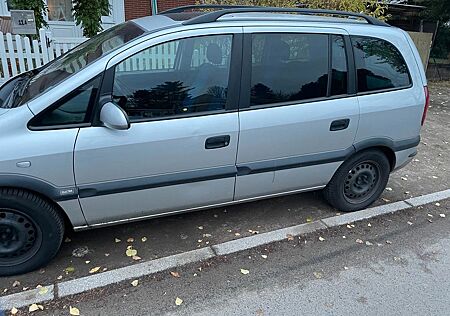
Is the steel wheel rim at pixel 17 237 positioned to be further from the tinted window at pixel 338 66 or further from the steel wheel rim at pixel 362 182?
the steel wheel rim at pixel 362 182

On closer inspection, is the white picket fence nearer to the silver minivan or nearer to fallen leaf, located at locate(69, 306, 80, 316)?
the silver minivan

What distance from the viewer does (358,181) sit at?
143 inches

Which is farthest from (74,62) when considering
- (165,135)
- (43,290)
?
(43,290)

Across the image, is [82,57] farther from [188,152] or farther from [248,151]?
[248,151]

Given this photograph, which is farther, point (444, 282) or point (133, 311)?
point (444, 282)

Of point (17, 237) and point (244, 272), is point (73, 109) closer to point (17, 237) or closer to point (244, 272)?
point (17, 237)

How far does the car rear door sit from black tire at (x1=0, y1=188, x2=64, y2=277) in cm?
142

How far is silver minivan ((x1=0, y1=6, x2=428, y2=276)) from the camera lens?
7.97ft

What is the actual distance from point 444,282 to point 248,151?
180cm

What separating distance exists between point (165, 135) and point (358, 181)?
2.08 metres

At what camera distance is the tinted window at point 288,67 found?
289 cm

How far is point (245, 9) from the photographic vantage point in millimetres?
3092

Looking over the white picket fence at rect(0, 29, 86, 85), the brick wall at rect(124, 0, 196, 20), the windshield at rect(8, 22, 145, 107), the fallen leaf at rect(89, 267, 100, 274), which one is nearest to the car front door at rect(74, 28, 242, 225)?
the windshield at rect(8, 22, 145, 107)

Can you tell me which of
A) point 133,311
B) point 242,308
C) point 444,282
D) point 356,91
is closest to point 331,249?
point 444,282
